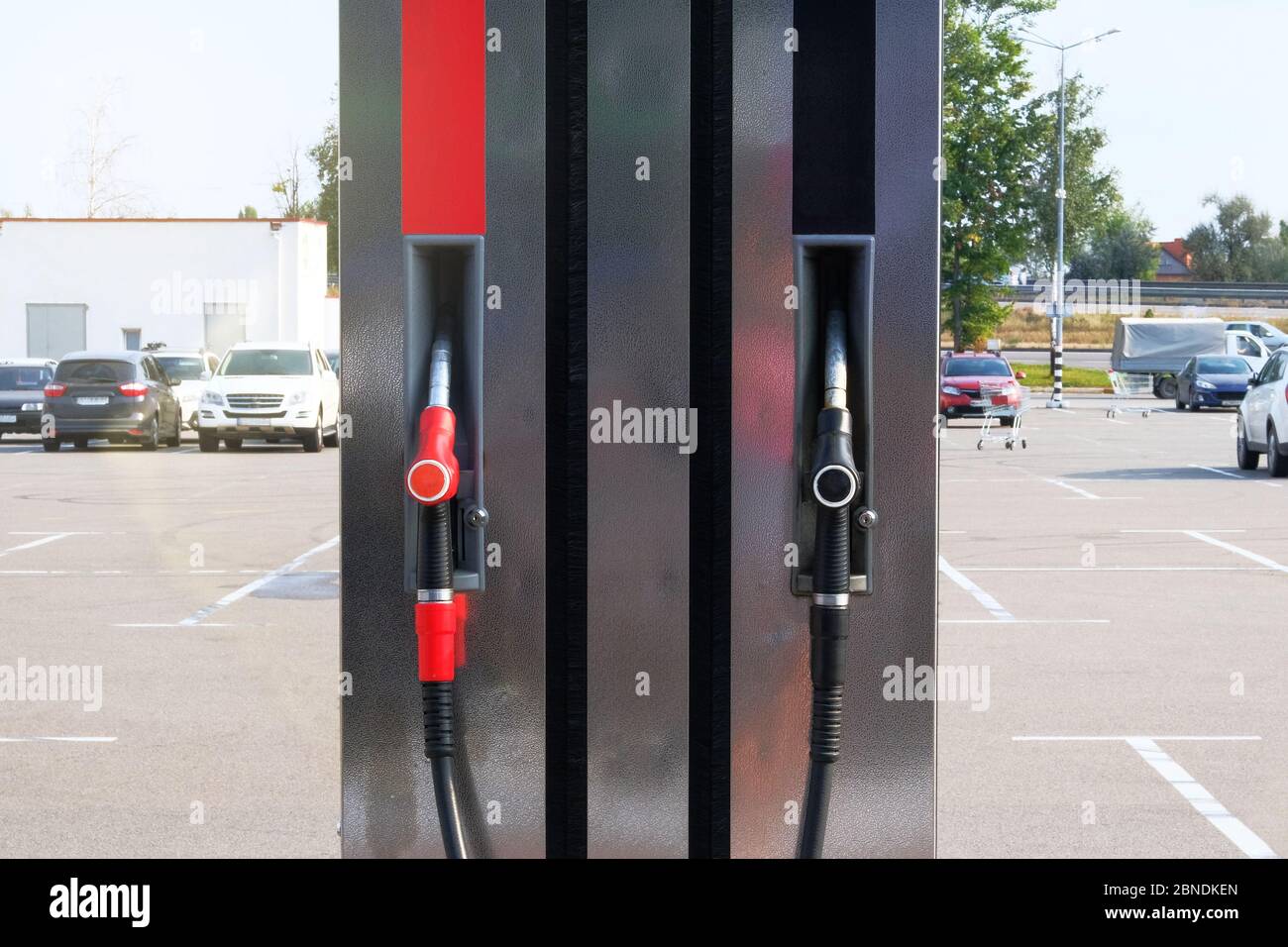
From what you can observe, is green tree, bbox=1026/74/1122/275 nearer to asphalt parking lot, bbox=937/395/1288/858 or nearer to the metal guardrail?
the metal guardrail

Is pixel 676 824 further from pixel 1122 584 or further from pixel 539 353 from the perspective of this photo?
pixel 1122 584

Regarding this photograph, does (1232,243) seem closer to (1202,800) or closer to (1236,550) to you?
(1236,550)

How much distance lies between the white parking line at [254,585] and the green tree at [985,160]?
136ft

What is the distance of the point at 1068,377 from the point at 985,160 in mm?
13183

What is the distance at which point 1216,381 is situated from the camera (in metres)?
44.5

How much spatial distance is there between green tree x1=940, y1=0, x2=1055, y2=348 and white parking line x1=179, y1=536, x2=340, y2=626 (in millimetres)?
41537

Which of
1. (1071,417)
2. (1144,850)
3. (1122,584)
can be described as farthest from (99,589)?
(1071,417)

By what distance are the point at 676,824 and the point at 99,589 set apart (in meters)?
11.4

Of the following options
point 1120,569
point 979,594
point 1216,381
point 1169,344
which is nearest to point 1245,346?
point 1169,344

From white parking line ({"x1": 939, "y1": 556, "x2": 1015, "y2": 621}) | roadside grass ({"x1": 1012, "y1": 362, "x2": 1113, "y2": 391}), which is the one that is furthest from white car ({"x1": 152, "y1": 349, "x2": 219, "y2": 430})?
roadside grass ({"x1": 1012, "y1": 362, "x2": 1113, "y2": 391})

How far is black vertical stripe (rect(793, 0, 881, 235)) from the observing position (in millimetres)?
1792

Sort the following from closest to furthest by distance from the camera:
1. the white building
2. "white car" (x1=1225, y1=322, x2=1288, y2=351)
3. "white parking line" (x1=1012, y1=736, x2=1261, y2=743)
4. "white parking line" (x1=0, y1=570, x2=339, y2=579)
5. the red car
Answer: "white parking line" (x1=1012, y1=736, x2=1261, y2=743) < "white parking line" (x1=0, y1=570, x2=339, y2=579) < the red car < the white building < "white car" (x1=1225, y1=322, x2=1288, y2=351)

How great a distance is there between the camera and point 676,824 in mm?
1860

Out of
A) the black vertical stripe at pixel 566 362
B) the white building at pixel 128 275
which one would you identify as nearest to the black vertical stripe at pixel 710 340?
the black vertical stripe at pixel 566 362
